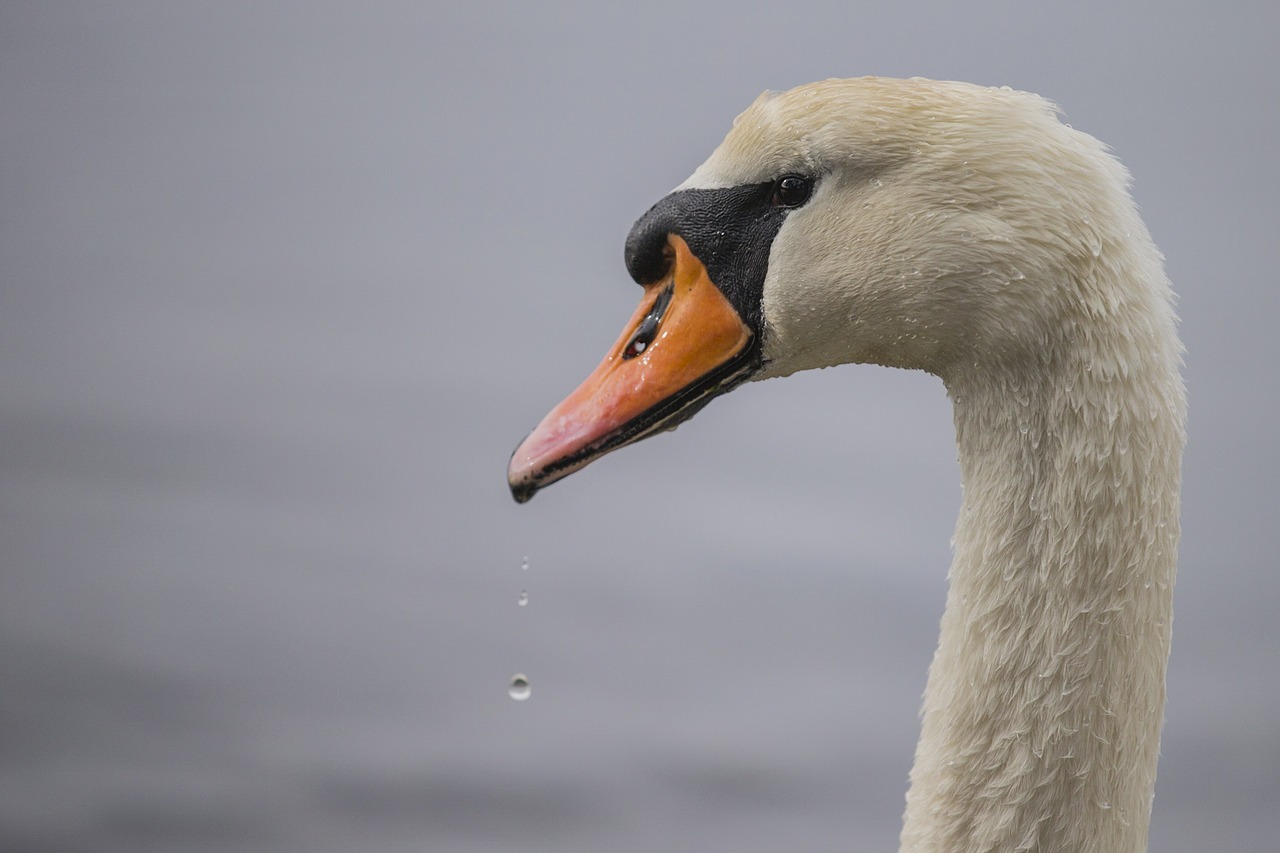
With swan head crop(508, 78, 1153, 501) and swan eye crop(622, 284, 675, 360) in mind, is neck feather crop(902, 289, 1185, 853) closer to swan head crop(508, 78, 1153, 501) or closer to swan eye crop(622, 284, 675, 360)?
swan head crop(508, 78, 1153, 501)

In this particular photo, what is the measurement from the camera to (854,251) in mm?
1672

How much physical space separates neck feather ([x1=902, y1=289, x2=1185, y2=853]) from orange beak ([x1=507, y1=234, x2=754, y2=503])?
30 centimetres

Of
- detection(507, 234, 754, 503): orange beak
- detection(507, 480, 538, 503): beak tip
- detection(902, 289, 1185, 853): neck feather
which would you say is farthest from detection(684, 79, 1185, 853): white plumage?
detection(507, 480, 538, 503): beak tip

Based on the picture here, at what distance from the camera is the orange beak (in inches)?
68.0

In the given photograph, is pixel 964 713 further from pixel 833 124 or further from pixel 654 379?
pixel 833 124

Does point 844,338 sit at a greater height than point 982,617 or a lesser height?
greater

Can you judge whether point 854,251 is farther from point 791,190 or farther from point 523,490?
point 523,490

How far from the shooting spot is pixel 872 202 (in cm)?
165

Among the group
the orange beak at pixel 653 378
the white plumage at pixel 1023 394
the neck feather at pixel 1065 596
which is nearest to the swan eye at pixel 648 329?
the orange beak at pixel 653 378

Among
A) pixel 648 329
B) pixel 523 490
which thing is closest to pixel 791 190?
pixel 648 329

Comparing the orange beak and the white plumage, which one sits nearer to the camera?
the white plumage

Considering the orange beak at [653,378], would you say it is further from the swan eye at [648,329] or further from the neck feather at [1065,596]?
the neck feather at [1065,596]

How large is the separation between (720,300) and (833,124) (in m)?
0.28

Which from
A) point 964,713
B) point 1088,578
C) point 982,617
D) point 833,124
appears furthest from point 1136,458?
point 833,124
